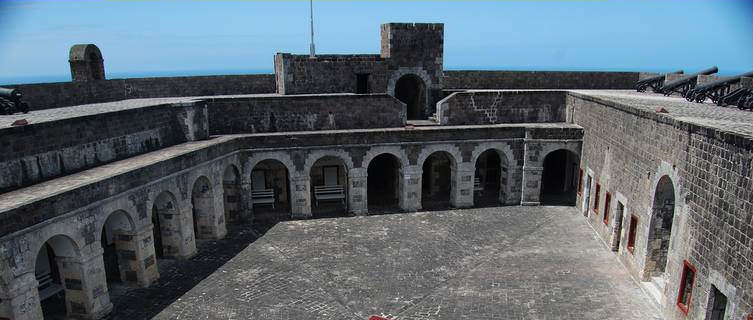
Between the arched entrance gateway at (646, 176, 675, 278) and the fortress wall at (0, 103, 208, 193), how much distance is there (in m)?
15.0

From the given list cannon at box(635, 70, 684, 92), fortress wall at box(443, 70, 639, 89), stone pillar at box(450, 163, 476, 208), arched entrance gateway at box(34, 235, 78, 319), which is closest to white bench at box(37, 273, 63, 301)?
arched entrance gateway at box(34, 235, 78, 319)

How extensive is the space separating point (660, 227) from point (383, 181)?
13026mm

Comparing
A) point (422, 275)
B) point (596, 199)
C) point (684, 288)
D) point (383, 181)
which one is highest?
point (596, 199)

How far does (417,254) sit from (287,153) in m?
6.52

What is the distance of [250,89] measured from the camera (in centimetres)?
2561

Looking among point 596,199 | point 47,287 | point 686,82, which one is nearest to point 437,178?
point 596,199

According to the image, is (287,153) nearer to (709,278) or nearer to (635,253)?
(635,253)

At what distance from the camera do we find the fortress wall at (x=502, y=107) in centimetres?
2073

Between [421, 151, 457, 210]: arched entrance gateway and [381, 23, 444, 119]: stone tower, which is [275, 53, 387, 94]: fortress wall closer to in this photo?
[381, 23, 444, 119]: stone tower

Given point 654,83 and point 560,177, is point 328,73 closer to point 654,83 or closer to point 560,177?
point 560,177

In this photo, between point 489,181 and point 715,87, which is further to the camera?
point 489,181

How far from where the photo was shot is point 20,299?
32.3 ft

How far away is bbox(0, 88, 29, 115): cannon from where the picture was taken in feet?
47.6

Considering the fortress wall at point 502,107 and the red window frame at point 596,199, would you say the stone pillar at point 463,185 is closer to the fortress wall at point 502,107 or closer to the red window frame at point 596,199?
the fortress wall at point 502,107
